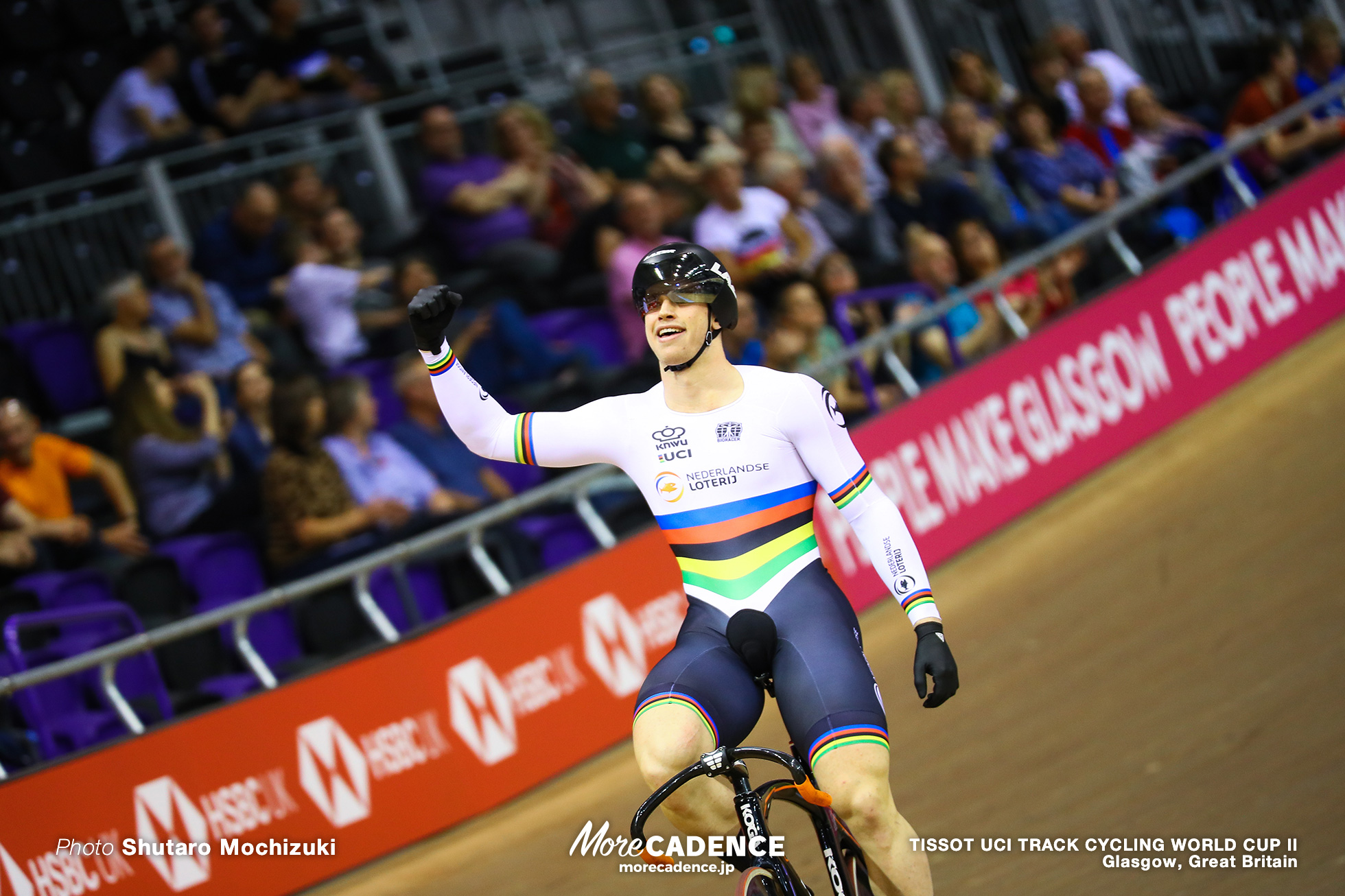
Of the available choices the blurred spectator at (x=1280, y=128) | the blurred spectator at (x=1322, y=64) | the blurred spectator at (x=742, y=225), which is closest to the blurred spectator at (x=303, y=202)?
the blurred spectator at (x=742, y=225)

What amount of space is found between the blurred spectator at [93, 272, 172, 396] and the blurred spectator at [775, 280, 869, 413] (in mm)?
3765

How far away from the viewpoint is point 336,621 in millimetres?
7277

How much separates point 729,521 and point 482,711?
3725 millimetres

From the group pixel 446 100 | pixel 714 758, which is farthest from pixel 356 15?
pixel 714 758

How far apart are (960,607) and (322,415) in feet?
13.0

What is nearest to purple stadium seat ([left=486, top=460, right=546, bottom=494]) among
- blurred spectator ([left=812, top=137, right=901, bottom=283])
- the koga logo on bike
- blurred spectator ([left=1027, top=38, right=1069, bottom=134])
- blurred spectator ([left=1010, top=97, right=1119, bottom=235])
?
blurred spectator ([left=812, top=137, right=901, bottom=283])

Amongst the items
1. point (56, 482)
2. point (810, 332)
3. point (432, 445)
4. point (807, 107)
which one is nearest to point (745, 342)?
point (810, 332)

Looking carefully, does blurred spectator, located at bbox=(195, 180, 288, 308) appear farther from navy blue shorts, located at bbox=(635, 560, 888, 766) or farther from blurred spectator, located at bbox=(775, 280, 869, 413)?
navy blue shorts, located at bbox=(635, 560, 888, 766)

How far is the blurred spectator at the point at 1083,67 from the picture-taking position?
42.2 feet

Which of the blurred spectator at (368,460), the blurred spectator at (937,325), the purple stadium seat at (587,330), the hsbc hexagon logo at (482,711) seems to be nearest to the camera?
the hsbc hexagon logo at (482,711)

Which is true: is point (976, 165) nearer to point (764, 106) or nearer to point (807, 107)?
point (807, 107)

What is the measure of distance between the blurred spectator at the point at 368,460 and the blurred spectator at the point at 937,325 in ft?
11.5

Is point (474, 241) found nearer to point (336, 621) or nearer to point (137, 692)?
point (336, 621)

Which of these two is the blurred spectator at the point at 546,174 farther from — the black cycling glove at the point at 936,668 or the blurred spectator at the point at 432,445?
the black cycling glove at the point at 936,668
